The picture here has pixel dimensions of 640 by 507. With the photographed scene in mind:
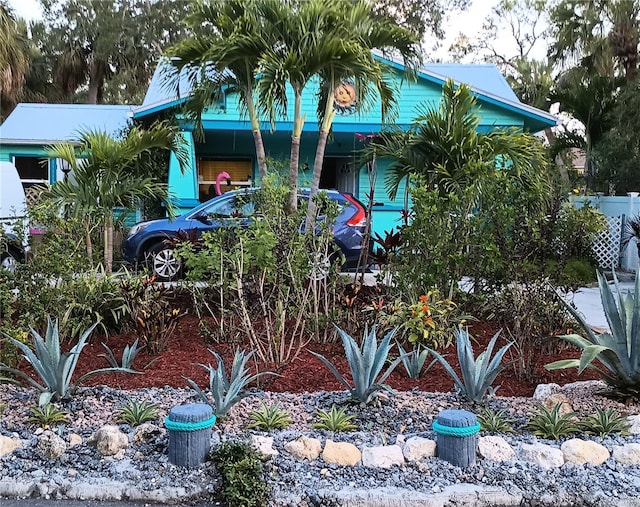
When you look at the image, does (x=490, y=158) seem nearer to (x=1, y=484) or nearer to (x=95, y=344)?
(x=95, y=344)

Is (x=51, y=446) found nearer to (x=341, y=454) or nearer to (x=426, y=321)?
(x=341, y=454)

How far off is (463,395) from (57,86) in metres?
28.3

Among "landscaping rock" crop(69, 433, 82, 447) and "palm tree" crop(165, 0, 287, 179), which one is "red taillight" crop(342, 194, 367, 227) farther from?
"landscaping rock" crop(69, 433, 82, 447)

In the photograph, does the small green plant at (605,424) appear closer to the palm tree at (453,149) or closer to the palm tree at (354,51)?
the palm tree at (453,149)

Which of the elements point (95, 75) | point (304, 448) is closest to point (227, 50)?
point (304, 448)

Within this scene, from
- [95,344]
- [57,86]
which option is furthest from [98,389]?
[57,86]

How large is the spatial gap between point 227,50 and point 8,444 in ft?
17.0

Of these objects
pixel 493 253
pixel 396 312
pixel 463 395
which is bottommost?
pixel 463 395

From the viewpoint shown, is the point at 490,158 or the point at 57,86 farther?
the point at 57,86

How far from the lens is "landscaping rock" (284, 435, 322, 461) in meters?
3.43

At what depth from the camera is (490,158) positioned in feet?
23.9

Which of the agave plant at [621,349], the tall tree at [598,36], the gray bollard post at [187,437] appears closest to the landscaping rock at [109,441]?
the gray bollard post at [187,437]

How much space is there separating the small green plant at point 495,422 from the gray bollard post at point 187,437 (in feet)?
5.48

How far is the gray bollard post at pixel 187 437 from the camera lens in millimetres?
3326
